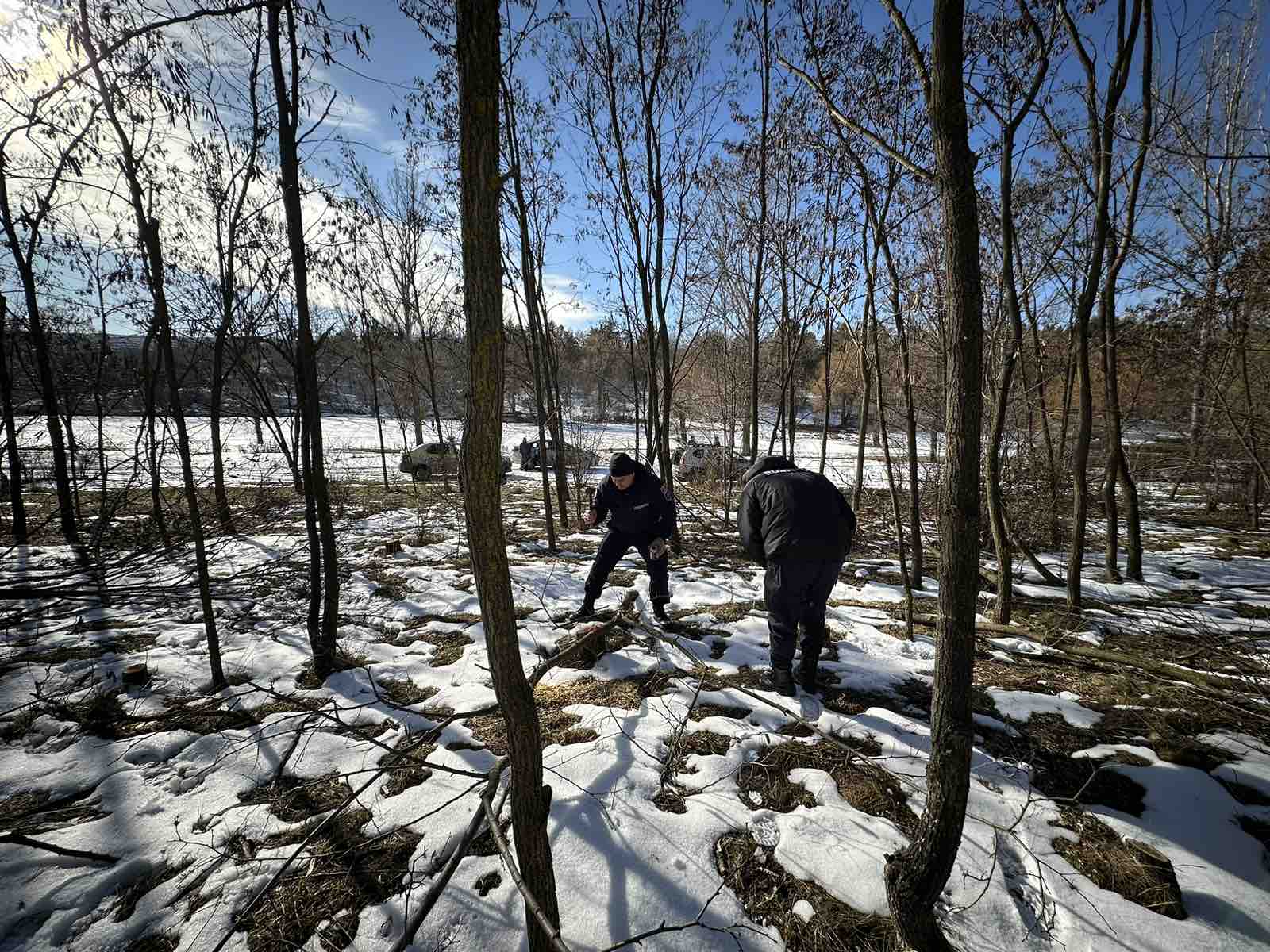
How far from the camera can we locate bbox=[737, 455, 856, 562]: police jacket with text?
320 centimetres

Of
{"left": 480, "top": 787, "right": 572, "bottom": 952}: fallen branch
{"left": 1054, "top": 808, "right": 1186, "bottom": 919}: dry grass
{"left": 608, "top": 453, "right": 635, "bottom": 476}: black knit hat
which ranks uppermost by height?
{"left": 608, "top": 453, "right": 635, "bottom": 476}: black knit hat

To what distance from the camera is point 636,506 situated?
4.47m

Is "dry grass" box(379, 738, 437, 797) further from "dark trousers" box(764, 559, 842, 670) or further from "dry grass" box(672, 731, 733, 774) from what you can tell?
"dark trousers" box(764, 559, 842, 670)

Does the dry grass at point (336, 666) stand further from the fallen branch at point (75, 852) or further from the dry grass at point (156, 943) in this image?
the dry grass at point (156, 943)

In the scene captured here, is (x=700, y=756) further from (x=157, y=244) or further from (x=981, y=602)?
(x=157, y=244)

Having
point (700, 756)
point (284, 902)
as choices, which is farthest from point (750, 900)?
point (284, 902)

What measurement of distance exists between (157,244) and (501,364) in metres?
3.68

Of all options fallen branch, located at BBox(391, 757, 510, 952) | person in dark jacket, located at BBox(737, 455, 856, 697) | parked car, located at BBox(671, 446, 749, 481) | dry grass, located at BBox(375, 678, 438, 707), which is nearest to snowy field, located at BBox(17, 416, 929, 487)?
parked car, located at BBox(671, 446, 749, 481)

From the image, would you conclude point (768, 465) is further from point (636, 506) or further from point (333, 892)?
point (333, 892)

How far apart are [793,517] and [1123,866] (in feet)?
6.83

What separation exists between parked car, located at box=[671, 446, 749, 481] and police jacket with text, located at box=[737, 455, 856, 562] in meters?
9.17

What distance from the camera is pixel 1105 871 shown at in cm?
185

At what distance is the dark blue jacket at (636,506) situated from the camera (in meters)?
4.49

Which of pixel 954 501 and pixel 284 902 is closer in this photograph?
pixel 954 501
